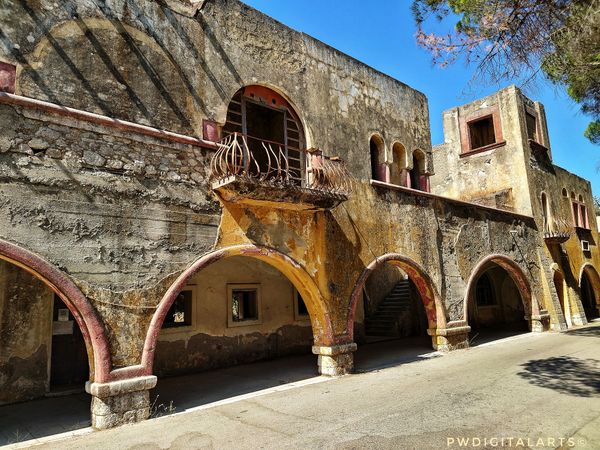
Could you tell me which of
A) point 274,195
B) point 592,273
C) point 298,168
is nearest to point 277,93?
point 298,168

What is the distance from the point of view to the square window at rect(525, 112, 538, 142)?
61.5 feet

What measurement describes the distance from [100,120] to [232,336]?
648cm

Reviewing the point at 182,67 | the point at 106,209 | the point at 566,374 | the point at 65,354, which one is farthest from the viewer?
the point at 566,374

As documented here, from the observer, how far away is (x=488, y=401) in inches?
281

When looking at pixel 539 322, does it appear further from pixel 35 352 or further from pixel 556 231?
pixel 35 352

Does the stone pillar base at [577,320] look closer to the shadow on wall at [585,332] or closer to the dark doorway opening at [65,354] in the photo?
the shadow on wall at [585,332]

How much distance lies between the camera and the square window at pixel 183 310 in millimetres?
10539

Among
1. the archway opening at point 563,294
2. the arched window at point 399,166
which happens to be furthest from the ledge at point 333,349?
the archway opening at point 563,294

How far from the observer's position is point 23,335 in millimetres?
8211

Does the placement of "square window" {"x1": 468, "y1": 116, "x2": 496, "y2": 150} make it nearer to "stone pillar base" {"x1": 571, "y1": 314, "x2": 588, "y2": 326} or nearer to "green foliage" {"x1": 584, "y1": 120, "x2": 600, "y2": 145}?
"green foliage" {"x1": 584, "y1": 120, "x2": 600, "y2": 145}

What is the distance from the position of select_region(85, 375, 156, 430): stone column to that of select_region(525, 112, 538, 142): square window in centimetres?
1784

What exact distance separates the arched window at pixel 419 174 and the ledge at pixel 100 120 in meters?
7.00

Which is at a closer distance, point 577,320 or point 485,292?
point 577,320

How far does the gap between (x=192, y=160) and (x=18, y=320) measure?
4376 mm
